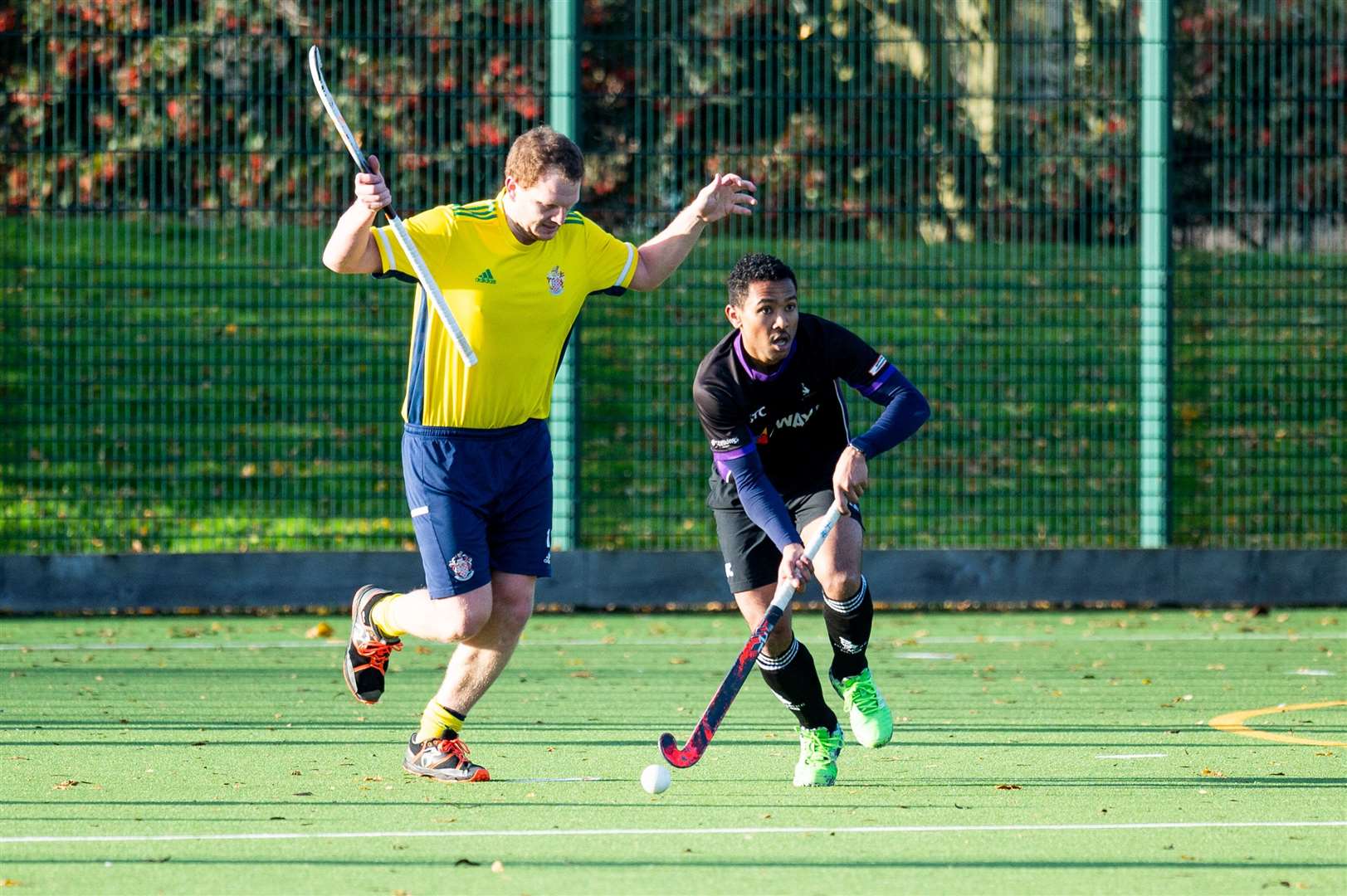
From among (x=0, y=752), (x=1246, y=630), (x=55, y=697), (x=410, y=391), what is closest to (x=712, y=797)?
(x=410, y=391)

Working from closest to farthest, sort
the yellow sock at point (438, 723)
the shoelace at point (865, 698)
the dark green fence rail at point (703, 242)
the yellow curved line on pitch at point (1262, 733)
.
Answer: the yellow sock at point (438, 723) < the shoelace at point (865, 698) < the yellow curved line on pitch at point (1262, 733) < the dark green fence rail at point (703, 242)

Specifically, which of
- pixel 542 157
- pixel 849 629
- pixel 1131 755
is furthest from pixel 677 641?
pixel 542 157

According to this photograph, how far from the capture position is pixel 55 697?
27.2ft

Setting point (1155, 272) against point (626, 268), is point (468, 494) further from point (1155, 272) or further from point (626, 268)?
point (1155, 272)

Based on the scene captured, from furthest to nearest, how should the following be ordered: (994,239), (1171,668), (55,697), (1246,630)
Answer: (994,239)
(1246,630)
(1171,668)
(55,697)

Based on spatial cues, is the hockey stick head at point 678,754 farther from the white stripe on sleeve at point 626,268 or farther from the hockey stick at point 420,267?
the white stripe on sleeve at point 626,268

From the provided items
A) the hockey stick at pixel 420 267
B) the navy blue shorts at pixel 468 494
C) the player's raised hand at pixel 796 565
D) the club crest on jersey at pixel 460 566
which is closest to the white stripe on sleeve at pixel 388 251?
the hockey stick at pixel 420 267

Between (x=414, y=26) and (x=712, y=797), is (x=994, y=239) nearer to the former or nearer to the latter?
(x=414, y=26)

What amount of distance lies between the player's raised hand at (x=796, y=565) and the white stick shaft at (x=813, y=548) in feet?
0.07

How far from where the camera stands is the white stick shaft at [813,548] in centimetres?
601

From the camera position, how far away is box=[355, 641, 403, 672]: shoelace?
661 centimetres

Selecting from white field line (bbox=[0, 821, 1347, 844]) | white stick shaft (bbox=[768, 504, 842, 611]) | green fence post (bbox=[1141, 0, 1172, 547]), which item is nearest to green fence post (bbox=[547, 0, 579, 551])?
green fence post (bbox=[1141, 0, 1172, 547])

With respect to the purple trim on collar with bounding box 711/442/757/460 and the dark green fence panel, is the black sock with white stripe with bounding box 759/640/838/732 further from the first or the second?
the dark green fence panel

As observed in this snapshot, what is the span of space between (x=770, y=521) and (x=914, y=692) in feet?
8.74
